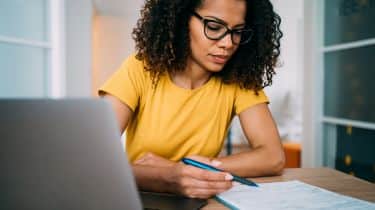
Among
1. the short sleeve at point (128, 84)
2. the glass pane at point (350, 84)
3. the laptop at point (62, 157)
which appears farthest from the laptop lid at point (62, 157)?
the glass pane at point (350, 84)

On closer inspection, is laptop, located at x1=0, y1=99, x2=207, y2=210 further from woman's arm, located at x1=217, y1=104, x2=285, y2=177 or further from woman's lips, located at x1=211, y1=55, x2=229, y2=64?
woman's lips, located at x1=211, y1=55, x2=229, y2=64

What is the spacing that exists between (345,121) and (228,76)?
4.97 feet

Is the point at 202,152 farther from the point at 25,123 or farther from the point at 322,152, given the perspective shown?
the point at 322,152

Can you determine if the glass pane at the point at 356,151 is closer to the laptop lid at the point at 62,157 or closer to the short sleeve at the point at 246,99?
the short sleeve at the point at 246,99

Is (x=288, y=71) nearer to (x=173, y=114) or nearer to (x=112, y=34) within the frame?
(x=112, y=34)

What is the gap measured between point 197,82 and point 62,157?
936 millimetres

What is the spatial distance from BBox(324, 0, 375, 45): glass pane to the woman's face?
1402 millimetres

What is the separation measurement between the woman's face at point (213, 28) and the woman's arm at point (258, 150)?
0.66 feet

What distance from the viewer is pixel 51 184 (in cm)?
40

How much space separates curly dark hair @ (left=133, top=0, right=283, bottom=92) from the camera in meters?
1.20

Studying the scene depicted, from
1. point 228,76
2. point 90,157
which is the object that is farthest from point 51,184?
point 228,76

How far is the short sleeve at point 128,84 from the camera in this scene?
1.10 metres

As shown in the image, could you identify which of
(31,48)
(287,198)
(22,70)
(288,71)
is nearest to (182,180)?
(287,198)

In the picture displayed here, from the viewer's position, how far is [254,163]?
102 centimetres
